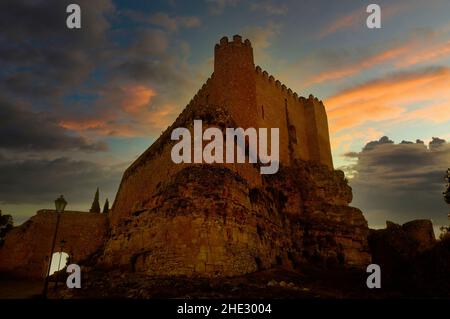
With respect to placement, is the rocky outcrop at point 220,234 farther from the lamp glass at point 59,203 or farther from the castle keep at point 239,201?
the lamp glass at point 59,203

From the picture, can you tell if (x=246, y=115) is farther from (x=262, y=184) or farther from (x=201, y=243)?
(x=201, y=243)

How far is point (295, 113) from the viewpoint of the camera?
99.7ft

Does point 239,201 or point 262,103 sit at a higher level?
point 262,103

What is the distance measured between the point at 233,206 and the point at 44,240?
20128 millimetres

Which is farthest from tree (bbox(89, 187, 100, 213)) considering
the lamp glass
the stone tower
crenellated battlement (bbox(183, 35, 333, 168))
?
the lamp glass

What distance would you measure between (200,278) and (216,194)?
3.89 metres

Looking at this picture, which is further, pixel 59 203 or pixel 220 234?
pixel 220 234

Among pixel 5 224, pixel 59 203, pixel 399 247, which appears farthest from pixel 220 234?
pixel 5 224

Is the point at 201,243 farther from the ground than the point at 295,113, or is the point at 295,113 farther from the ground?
the point at 295,113

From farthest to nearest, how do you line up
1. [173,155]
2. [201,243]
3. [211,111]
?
[173,155], [211,111], [201,243]

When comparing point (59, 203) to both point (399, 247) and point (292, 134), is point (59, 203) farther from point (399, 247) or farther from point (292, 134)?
point (292, 134)

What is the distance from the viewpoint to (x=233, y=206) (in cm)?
1488

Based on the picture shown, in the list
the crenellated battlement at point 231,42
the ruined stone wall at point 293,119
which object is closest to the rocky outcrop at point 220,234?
the ruined stone wall at point 293,119

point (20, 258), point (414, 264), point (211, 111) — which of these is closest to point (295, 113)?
point (211, 111)
